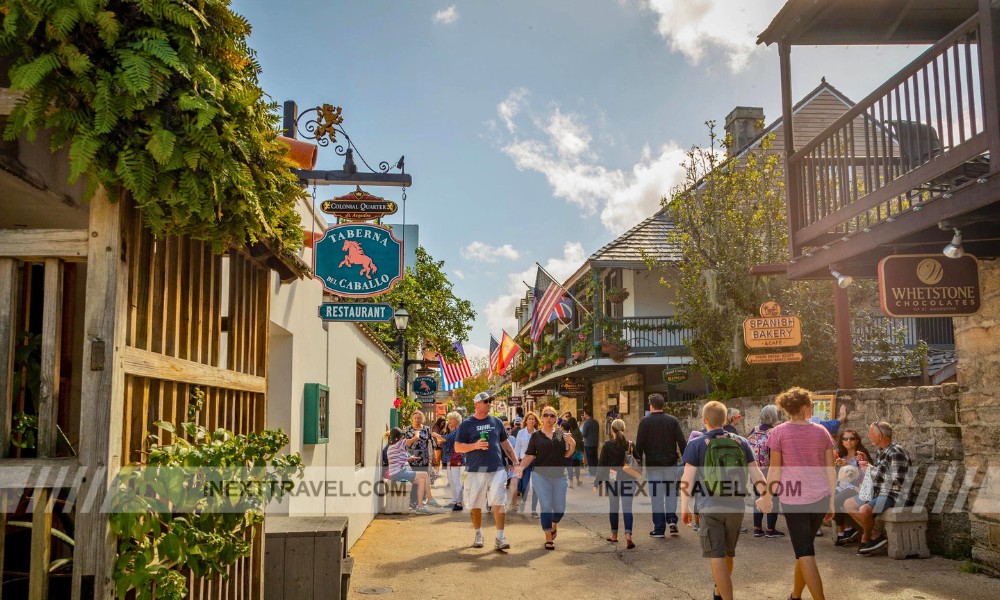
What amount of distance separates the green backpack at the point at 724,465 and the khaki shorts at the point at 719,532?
17cm

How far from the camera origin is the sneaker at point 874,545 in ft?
28.2

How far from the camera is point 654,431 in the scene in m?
10.4

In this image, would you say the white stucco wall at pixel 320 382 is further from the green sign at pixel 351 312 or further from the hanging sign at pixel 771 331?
the hanging sign at pixel 771 331

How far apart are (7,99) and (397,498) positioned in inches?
430

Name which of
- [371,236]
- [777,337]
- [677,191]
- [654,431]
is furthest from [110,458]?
[677,191]

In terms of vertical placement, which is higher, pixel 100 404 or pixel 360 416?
pixel 100 404

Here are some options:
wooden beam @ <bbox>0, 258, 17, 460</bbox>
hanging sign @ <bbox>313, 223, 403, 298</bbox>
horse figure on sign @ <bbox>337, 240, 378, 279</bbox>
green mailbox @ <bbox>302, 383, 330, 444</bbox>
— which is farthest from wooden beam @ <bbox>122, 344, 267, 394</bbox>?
horse figure on sign @ <bbox>337, 240, 378, 279</bbox>

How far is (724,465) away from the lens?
20.8ft

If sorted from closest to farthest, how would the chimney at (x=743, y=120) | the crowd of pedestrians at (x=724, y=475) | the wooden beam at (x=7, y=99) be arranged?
the wooden beam at (x=7, y=99) < the crowd of pedestrians at (x=724, y=475) < the chimney at (x=743, y=120)

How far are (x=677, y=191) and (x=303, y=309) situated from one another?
10.1 m

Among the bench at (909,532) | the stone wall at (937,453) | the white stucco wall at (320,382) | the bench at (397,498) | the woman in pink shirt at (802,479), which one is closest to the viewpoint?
the woman in pink shirt at (802,479)

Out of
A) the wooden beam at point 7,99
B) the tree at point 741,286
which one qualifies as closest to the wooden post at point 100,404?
the wooden beam at point 7,99

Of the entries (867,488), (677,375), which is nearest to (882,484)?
(867,488)

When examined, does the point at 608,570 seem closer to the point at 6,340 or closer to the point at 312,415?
the point at 312,415
